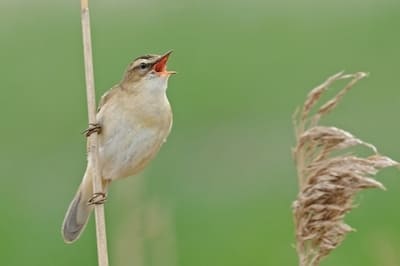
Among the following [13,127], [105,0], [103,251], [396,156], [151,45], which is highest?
[105,0]

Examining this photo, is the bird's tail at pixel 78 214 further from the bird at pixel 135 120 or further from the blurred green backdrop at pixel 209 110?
the blurred green backdrop at pixel 209 110

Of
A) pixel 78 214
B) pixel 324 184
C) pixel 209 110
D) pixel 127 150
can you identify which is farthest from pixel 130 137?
pixel 209 110

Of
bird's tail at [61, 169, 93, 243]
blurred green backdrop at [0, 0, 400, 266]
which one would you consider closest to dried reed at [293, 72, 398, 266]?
bird's tail at [61, 169, 93, 243]

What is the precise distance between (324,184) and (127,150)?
1.04 metres

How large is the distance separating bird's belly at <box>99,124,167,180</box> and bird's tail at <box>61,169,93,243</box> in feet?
0.99

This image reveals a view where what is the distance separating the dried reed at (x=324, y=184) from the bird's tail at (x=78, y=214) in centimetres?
126

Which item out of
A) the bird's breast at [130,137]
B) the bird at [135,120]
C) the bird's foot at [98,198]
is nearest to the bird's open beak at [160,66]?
the bird at [135,120]

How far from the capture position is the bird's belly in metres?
4.40

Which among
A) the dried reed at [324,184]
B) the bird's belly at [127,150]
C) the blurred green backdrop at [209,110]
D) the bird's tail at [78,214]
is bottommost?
the dried reed at [324,184]

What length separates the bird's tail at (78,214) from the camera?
4695mm

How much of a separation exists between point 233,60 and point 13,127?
2378 mm

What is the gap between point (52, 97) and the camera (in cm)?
1159

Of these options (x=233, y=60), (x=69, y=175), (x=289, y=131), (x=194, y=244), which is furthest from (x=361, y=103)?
(x=194, y=244)

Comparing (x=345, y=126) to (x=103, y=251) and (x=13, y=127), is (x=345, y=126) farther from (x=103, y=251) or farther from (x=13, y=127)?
(x=103, y=251)
